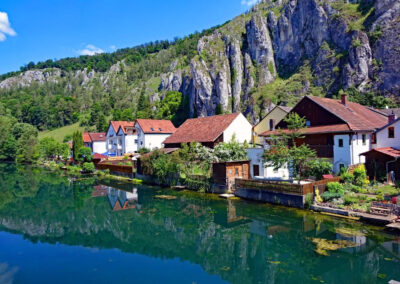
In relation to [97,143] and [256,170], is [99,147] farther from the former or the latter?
[256,170]

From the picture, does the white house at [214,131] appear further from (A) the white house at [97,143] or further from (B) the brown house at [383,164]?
(A) the white house at [97,143]

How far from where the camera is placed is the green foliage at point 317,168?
965 inches

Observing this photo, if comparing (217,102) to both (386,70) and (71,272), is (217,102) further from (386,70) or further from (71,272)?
(71,272)

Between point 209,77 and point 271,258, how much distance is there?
234 ft

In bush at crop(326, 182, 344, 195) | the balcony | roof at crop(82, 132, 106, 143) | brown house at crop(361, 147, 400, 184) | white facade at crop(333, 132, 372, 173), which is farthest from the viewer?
roof at crop(82, 132, 106, 143)

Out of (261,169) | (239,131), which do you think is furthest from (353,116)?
(239,131)

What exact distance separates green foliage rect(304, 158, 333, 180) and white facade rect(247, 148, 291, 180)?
2.42 metres

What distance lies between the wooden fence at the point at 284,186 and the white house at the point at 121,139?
3611cm

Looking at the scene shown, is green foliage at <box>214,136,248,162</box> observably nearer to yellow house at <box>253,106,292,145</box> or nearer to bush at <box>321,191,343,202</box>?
Result: bush at <box>321,191,343,202</box>

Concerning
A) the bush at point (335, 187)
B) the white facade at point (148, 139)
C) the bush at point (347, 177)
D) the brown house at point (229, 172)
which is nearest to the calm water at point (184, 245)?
the brown house at point (229, 172)

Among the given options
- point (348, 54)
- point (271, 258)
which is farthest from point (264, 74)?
point (271, 258)

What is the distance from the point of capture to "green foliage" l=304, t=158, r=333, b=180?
24.5 m

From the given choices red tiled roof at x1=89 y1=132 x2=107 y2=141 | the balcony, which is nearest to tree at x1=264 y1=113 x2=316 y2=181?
the balcony

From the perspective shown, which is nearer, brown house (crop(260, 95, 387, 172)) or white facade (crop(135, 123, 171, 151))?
brown house (crop(260, 95, 387, 172))
